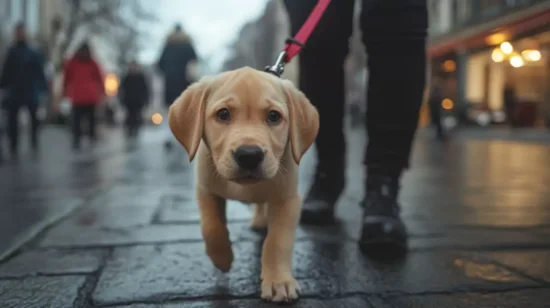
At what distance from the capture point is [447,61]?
83.6ft

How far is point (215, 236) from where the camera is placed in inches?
75.0

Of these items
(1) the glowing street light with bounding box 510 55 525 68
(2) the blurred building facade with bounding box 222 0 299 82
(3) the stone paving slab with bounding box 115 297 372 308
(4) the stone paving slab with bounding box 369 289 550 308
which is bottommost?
(4) the stone paving slab with bounding box 369 289 550 308

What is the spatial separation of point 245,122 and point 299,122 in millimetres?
207

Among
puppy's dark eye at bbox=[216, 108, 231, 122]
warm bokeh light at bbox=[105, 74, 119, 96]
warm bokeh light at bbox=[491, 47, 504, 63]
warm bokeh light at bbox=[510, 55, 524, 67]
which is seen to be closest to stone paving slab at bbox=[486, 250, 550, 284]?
puppy's dark eye at bbox=[216, 108, 231, 122]

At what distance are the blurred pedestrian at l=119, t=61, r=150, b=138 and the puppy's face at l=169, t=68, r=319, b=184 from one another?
38.5 ft

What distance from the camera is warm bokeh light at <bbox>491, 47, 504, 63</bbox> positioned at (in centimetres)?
2070

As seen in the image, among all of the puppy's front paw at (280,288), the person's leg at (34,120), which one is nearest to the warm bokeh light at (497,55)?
the person's leg at (34,120)

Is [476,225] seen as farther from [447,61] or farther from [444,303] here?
[447,61]

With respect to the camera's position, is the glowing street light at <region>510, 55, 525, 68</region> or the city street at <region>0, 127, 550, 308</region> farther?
the glowing street light at <region>510, 55, 525, 68</region>

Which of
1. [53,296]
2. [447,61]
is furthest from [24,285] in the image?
[447,61]

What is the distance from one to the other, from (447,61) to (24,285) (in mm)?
25459

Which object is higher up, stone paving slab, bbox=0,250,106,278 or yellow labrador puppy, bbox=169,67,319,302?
yellow labrador puppy, bbox=169,67,319,302

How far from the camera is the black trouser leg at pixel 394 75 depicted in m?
2.43

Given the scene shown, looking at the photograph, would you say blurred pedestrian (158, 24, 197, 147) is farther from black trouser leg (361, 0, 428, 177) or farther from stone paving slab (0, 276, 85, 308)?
stone paving slab (0, 276, 85, 308)
